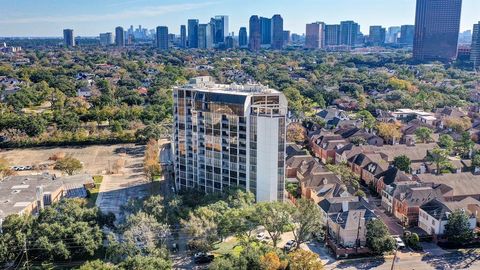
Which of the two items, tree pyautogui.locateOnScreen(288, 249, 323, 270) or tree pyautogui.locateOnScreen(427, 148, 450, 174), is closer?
tree pyautogui.locateOnScreen(288, 249, 323, 270)

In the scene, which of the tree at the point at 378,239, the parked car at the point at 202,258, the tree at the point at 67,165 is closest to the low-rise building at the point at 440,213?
the tree at the point at 378,239

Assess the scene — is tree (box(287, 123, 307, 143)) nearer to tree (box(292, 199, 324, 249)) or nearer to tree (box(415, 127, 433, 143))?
tree (box(415, 127, 433, 143))

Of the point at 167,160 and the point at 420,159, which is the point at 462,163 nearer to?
the point at 420,159

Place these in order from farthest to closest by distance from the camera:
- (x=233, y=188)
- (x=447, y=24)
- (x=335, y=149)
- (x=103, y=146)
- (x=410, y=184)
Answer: (x=447, y=24) < (x=103, y=146) < (x=335, y=149) < (x=410, y=184) < (x=233, y=188)

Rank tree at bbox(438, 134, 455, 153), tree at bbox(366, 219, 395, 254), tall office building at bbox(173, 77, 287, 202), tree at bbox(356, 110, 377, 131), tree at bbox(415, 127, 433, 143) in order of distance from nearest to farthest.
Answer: tree at bbox(366, 219, 395, 254) → tall office building at bbox(173, 77, 287, 202) → tree at bbox(438, 134, 455, 153) → tree at bbox(415, 127, 433, 143) → tree at bbox(356, 110, 377, 131)

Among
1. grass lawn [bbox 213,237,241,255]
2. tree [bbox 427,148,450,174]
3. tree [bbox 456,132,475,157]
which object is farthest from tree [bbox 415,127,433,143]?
grass lawn [bbox 213,237,241,255]

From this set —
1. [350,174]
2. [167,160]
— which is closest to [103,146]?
[167,160]
